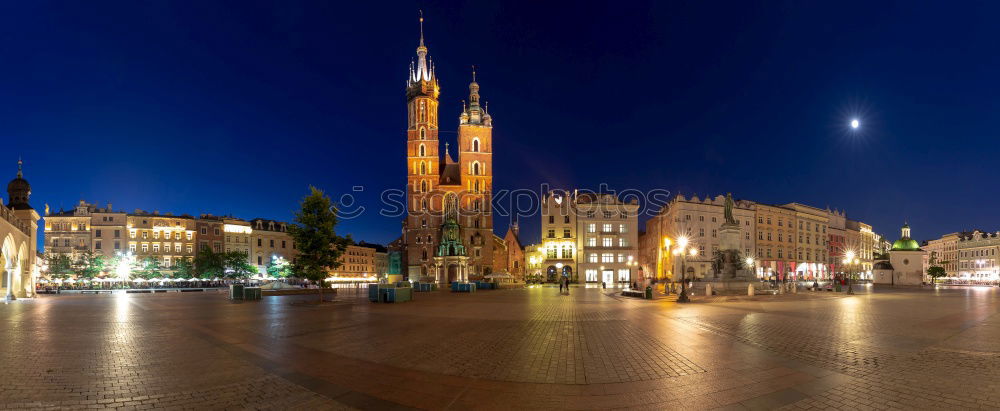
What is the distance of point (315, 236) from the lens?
→ 1235 inches

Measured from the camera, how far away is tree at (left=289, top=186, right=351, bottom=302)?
31.4 m

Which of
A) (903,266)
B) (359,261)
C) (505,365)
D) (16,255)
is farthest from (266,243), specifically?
(903,266)

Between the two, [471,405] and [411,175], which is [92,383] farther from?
[411,175]

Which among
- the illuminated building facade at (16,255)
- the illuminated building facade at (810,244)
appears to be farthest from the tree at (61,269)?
the illuminated building facade at (810,244)

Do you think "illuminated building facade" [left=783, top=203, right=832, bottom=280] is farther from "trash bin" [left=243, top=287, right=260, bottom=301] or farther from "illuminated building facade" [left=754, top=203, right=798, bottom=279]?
"trash bin" [left=243, top=287, right=260, bottom=301]

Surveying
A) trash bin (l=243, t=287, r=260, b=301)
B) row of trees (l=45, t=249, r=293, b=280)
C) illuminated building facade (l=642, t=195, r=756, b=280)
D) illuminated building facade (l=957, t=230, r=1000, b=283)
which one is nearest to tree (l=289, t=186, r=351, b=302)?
trash bin (l=243, t=287, r=260, b=301)

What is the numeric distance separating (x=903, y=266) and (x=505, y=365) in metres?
74.5

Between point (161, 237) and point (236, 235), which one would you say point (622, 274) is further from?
point (161, 237)

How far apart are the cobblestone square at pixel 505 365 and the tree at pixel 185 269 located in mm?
70073

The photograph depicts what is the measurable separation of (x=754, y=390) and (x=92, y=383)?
445 inches

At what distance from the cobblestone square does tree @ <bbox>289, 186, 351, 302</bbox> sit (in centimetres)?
1399

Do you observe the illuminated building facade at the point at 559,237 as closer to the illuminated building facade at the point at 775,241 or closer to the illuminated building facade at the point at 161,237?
the illuminated building facade at the point at 775,241

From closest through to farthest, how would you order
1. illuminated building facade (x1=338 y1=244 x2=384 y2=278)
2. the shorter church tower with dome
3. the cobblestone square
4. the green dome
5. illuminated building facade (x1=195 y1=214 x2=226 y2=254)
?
the cobblestone square → the shorter church tower with dome → the green dome → illuminated building facade (x1=195 y1=214 x2=226 y2=254) → illuminated building facade (x1=338 y1=244 x2=384 y2=278)

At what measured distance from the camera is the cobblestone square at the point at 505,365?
753 cm
